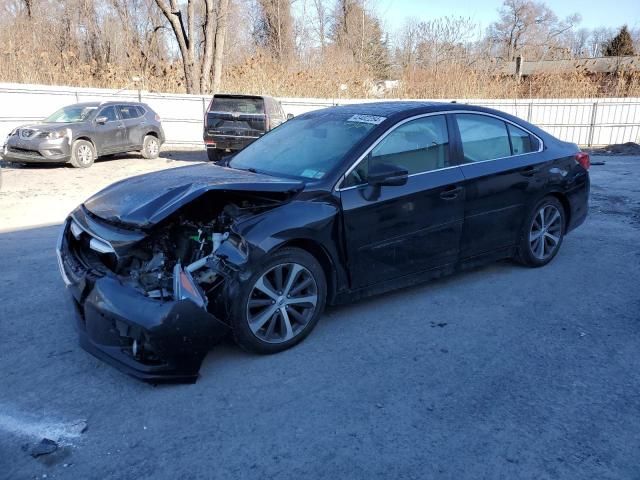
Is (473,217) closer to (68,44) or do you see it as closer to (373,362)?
(373,362)

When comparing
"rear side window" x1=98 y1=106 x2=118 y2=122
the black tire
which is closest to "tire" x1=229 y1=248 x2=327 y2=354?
the black tire

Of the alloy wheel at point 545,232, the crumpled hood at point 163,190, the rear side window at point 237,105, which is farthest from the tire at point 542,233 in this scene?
the rear side window at point 237,105

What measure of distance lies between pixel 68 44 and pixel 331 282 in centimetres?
2991

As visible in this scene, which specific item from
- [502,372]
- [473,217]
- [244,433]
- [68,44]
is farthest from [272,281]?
[68,44]

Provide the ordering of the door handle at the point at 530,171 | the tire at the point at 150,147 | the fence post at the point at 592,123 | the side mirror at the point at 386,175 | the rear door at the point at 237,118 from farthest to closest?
the fence post at the point at 592,123 → the tire at the point at 150,147 → the rear door at the point at 237,118 → the door handle at the point at 530,171 → the side mirror at the point at 386,175

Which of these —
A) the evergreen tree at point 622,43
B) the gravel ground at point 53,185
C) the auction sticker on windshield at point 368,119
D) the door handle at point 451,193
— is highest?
the evergreen tree at point 622,43

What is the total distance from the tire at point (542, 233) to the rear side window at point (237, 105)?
9.62 metres

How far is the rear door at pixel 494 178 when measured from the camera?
4.95m

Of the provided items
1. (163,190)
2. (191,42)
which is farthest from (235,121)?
(191,42)

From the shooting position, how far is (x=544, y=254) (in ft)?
18.8

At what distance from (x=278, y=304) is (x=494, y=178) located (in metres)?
2.47

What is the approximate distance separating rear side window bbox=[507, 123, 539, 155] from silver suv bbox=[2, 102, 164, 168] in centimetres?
1098

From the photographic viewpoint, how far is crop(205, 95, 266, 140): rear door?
13.8 m

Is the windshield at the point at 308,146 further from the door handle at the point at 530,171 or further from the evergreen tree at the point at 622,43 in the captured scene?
the evergreen tree at the point at 622,43
